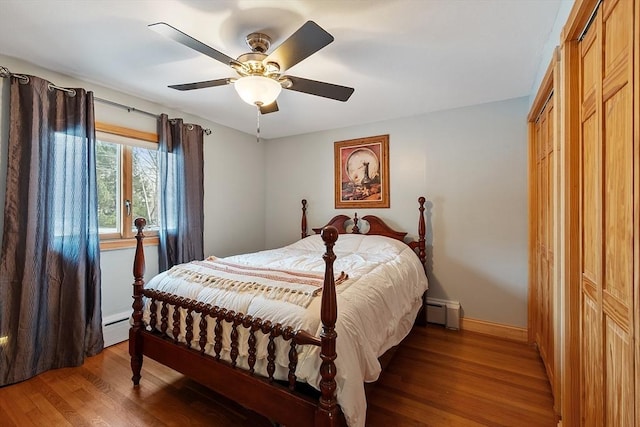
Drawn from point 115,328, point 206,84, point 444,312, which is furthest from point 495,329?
point 115,328

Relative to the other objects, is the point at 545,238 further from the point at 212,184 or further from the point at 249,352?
the point at 212,184

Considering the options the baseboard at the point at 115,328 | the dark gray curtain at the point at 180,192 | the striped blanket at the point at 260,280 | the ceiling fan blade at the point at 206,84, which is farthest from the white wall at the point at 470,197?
the baseboard at the point at 115,328

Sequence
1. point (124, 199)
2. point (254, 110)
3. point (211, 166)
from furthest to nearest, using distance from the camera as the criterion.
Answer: point (211, 166) < point (254, 110) < point (124, 199)

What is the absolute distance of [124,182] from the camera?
9.22ft

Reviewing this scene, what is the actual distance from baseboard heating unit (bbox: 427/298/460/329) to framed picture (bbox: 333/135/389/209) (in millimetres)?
1246

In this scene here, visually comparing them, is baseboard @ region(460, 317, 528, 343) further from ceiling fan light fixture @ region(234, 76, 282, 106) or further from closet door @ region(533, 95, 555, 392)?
ceiling fan light fixture @ region(234, 76, 282, 106)

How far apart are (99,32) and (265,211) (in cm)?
298

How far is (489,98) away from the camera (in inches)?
113

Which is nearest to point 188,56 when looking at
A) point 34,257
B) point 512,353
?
point 34,257

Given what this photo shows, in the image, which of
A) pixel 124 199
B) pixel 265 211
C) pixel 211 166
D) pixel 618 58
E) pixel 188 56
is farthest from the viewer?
pixel 265 211

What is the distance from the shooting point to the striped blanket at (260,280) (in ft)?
5.20

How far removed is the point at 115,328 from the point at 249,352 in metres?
1.98

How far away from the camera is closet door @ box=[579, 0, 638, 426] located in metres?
0.88

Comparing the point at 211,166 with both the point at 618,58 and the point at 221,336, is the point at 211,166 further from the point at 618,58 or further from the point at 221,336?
the point at 618,58
